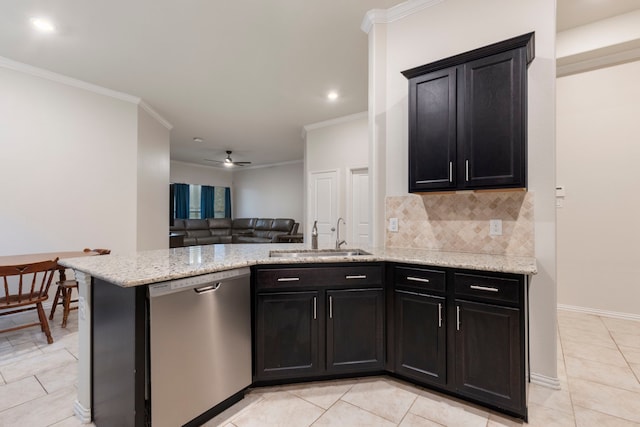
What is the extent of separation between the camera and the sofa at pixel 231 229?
28.2 ft

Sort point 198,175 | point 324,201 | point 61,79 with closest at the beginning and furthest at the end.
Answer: point 61,79
point 324,201
point 198,175

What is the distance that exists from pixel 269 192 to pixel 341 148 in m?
4.84

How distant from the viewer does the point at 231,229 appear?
980 cm

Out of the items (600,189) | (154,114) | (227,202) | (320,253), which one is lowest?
(320,253)

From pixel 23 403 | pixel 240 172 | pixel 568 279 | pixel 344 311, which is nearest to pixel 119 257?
pixel 23 403

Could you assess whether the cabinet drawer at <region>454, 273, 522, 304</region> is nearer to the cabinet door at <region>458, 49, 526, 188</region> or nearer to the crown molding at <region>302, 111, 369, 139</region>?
the cabinet door at <region>458, 49, 526, 188</region>

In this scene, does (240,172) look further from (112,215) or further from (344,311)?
(344,311)

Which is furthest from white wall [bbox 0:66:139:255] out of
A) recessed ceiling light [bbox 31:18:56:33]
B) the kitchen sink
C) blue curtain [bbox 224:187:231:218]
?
blue curtain [bbox 224:187:231:218]

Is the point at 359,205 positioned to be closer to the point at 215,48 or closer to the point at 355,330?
the point at 215,48

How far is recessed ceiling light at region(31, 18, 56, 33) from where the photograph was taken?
264 centimetres

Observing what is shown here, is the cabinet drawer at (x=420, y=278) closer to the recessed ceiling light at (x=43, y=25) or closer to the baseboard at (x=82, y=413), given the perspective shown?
the baseboard at (x=82, y=413)

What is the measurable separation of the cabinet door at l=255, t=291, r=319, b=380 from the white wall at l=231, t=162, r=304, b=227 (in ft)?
23.3

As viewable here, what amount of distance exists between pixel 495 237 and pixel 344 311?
1286 millimetres

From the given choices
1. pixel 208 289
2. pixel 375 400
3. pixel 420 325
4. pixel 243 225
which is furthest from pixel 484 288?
pixel 243 225
